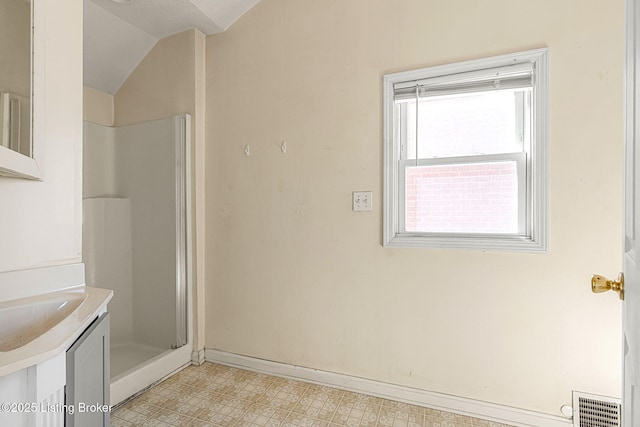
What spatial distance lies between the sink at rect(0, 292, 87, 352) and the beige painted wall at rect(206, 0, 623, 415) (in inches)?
42.9

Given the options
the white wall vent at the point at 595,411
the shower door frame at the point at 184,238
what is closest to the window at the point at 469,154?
the white wall vent at the point at 595,411

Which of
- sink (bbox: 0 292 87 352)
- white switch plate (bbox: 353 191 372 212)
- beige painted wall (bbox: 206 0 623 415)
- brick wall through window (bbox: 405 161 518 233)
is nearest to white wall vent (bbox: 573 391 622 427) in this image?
beige painted wall (bbox: 206 0 623 415)

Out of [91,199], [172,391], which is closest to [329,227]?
[172,391]

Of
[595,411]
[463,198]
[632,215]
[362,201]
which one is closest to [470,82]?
[463,198]

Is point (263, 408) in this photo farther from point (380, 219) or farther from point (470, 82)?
point (470, 82)

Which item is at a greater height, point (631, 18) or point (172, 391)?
point (631, 18)

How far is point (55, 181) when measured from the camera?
1149mm

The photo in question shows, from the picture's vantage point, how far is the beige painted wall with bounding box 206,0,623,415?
1.38 metres

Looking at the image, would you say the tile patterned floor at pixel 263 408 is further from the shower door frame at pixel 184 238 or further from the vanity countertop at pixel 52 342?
the vanity countertop at pixel 52 342

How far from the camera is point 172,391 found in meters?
1.77

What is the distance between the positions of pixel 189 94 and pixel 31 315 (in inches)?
63.2

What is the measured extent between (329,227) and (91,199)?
1.78 meters

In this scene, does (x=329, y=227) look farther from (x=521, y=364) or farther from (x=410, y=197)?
(x=521, y=364)

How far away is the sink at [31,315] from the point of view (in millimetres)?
899
